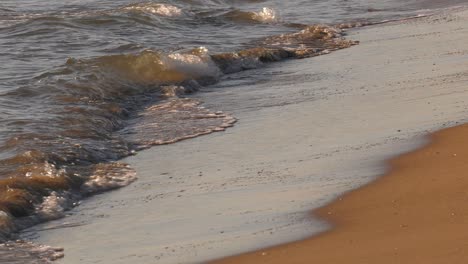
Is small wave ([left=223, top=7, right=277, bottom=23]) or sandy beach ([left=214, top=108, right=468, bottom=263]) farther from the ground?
sandy beach ([left=214, top=108, right=468, bottom=263])

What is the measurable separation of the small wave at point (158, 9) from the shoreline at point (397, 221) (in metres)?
9.02

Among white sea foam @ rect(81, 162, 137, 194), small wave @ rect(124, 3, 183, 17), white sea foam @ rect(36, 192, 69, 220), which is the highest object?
small wave @ rect(124, 3, 183, 17)

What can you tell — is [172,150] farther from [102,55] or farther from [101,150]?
[102,55]

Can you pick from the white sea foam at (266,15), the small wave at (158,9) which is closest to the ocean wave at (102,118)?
the white sea foam at (266,15)

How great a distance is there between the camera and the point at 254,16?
1566 cm

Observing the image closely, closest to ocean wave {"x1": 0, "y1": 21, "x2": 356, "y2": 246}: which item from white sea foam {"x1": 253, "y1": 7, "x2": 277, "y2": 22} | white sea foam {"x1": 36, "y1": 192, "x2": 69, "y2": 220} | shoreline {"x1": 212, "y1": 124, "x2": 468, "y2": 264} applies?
white sea foam {"x1": 36, "y1": 192, "x2": 69, "y2": 220}

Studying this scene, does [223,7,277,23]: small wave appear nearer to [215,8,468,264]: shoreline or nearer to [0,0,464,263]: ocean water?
[0,0,464,263]: ocean water

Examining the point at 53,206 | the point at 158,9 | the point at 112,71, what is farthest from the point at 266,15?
the point at 53,206

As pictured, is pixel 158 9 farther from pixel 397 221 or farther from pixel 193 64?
pixel 397 221

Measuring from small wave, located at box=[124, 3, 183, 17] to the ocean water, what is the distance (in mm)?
17

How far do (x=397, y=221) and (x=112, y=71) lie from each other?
600 centimetres

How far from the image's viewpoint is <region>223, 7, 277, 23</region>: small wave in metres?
15.4

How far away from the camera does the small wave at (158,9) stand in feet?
50.4

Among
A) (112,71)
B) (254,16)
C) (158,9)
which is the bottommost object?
(254,16)
